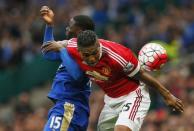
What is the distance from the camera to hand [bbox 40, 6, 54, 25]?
9.07 meters

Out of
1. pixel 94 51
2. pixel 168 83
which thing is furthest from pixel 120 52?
pixel 168 83

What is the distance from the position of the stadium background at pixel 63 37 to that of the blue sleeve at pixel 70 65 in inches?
193

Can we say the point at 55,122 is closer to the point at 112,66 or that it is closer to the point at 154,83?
the point at 112,66

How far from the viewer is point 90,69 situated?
904 cm

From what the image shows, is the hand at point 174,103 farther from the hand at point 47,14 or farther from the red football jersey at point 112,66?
the hand at point 47,14

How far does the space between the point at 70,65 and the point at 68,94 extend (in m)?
0.41

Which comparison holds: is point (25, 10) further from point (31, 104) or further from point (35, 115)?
point (35, 115)

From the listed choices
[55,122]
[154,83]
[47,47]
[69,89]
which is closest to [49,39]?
[47,47]

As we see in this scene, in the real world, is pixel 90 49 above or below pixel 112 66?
above

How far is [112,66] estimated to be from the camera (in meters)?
8.95

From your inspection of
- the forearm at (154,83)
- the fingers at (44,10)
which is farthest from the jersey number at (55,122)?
the fingers at (44,10)

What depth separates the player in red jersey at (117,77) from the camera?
878cm

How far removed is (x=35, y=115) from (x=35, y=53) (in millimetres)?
3258

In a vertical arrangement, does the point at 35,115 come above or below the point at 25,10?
below
